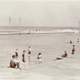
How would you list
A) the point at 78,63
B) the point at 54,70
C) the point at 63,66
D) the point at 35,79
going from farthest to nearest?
the point at 78,63
the point at 63,66
the point at 54,70
the point at 35,79

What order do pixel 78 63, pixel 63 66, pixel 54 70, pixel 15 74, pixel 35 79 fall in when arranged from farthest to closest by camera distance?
pixel 78 63, pixel 63 66, pixel 54 70, pixel 15 74, pixel 35 79

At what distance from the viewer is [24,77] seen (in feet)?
45.0

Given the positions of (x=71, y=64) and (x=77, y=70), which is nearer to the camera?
(x=77, y=70)

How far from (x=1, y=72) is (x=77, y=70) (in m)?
4.27

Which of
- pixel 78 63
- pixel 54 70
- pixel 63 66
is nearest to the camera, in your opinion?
pixel 54 70

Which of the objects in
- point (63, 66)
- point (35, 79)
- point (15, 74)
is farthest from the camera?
point (63, 66)

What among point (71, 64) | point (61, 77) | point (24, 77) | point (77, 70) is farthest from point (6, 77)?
point (71, 64)

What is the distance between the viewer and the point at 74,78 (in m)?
13.7

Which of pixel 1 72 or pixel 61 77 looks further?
pixel 1 72

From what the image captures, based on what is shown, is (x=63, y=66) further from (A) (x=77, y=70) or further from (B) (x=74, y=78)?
(B) (x=74, y=78)

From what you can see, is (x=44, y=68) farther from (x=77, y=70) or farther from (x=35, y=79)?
(x=35, y=79)

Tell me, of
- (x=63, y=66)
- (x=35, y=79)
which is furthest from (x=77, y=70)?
(x=35, y=79)

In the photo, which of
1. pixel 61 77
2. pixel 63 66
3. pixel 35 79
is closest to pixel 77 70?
pixel 63 66

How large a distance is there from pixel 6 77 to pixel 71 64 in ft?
17.8
